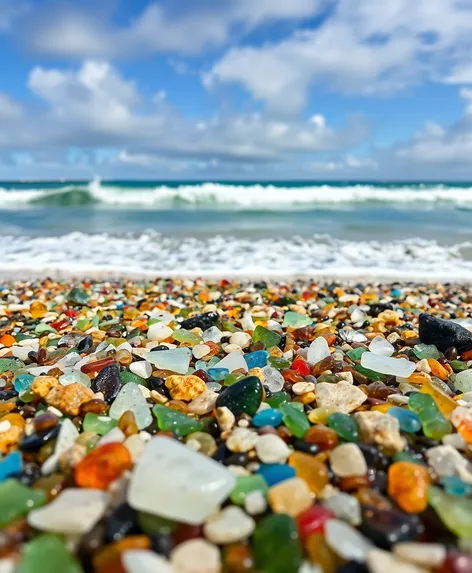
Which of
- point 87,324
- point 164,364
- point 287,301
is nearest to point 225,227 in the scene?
point 287,301

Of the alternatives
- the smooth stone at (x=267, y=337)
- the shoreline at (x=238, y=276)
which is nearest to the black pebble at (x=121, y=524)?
the smooth stone at (x=267, y=337)

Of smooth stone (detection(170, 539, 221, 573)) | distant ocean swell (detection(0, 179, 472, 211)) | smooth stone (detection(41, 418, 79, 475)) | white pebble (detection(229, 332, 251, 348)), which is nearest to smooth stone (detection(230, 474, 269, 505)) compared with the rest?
smooth stone (detection(170, 539, 221, 573))

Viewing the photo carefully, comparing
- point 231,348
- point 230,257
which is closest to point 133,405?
point 231,348

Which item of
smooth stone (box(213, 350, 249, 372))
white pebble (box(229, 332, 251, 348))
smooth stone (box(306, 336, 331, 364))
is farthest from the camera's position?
white pebble (box(229, 332, 251, 348))

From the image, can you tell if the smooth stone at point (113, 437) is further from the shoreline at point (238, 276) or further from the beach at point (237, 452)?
the shoreline at point (238, 276)

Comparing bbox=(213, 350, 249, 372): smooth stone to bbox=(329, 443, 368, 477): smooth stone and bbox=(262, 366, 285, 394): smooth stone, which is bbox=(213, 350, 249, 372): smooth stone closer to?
bbox=(262, 366, 285, 394): smooth stone
